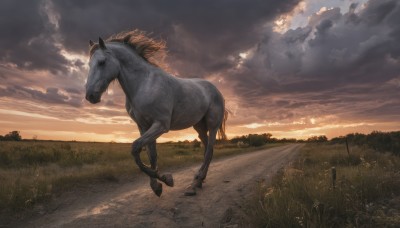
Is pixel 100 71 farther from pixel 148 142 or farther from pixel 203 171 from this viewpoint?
pixel 203 171

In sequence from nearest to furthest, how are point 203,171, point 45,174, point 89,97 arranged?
1. point 89,97
2. point 203,171
3. point 45,174

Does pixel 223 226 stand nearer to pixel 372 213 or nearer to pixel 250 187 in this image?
pixel 372 213

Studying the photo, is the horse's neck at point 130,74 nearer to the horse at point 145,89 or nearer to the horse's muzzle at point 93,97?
the horse at point 145,89

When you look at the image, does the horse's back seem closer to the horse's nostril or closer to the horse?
the horse

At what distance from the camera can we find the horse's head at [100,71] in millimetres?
5398

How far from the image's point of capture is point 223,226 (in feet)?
15.3

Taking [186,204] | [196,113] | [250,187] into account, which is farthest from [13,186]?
[250,187]

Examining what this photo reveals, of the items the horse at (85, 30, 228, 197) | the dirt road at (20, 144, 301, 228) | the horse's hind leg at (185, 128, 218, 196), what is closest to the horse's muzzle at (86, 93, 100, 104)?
the horse at (85, 30, 228, 197)

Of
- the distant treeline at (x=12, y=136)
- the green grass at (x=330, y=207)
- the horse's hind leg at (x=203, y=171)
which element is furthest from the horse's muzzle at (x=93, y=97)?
the distant treeline at (x=12, y=136)

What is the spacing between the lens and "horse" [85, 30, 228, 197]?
571 centimetres

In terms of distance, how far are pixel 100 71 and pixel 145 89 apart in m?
0.90

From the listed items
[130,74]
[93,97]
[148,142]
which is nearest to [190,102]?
[130,74]

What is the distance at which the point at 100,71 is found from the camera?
559cm

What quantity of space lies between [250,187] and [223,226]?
2979mm
